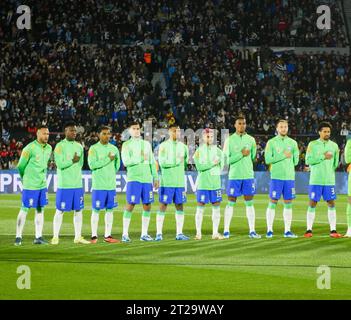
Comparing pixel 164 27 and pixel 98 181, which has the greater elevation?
pixel 164 27

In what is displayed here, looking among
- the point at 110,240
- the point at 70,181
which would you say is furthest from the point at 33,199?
the point at 110,240

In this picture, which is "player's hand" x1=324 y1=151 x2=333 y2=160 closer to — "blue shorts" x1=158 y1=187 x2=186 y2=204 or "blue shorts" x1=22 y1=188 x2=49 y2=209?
"blue shorts" x1=158 y1=187 x2=186 y2=204

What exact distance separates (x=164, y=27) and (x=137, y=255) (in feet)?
95.1

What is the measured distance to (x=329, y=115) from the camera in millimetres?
38875

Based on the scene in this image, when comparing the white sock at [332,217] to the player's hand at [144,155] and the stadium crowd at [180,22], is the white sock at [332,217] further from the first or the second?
the stadium crowd at [180,22]

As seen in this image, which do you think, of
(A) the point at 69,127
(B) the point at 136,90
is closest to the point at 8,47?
(B) the point at 136,90

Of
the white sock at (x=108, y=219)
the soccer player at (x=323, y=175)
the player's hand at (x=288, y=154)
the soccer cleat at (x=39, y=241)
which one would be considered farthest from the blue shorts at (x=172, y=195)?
the soccer player at (x=323, y=175)

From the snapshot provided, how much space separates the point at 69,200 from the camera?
648 inches

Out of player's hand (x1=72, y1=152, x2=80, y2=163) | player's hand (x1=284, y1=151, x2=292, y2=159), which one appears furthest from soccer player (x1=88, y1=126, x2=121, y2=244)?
player's hand (x1=284, y1=151, x2=292, y2=159)

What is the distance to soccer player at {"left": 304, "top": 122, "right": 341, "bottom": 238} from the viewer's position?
57.8ft

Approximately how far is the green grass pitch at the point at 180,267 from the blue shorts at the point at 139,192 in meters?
0.83

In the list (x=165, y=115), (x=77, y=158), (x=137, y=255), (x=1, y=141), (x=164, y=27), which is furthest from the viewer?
(x=164, y=27)

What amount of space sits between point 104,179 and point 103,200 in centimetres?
42

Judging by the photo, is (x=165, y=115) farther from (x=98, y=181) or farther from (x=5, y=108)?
(x=98, y=181)
